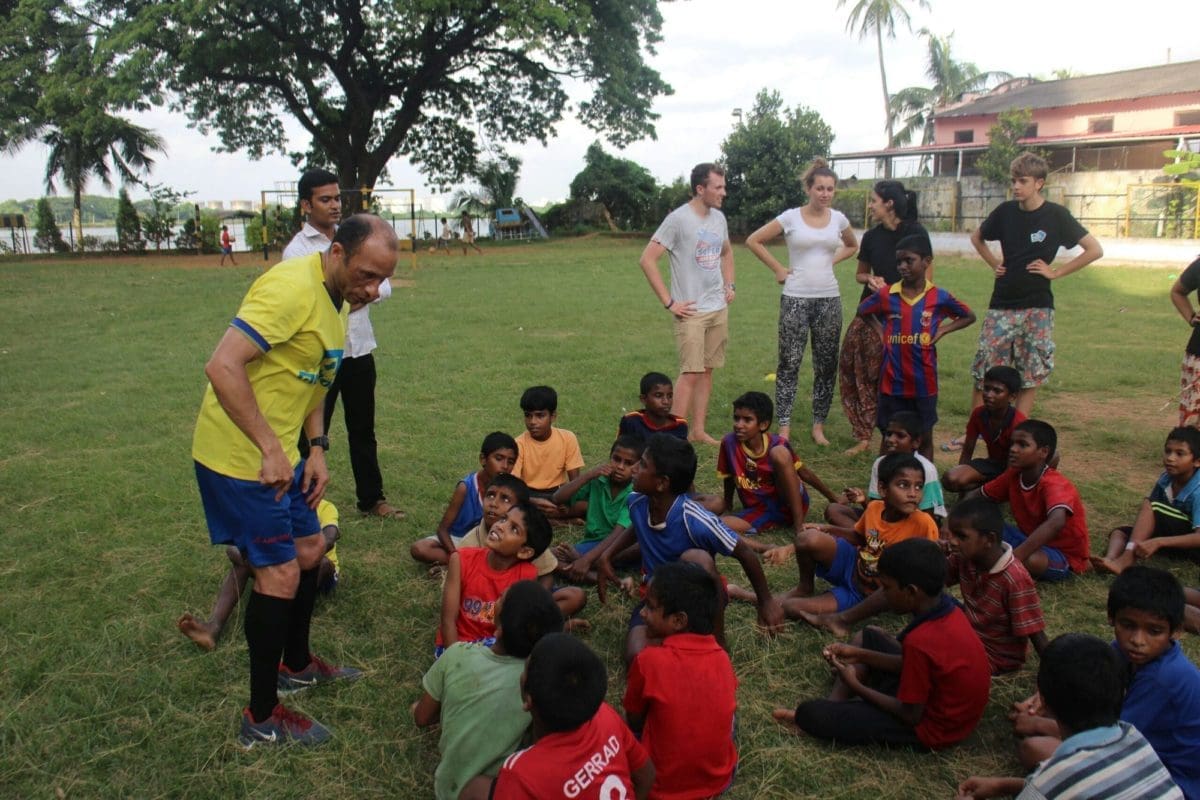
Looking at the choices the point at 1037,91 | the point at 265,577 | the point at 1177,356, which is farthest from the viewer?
the point at 1037,91

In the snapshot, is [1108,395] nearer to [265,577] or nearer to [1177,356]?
[1177,356]

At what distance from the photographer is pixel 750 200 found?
3105cm

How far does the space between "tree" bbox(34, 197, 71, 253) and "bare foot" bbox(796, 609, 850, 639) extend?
35.4 m

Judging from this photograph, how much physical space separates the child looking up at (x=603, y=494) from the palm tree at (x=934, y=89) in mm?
49405

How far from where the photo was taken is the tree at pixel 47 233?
32406mm

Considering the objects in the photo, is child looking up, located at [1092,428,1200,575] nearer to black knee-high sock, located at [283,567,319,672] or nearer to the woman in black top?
the woman in black top

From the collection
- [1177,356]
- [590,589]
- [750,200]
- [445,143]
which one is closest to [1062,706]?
[590,589]

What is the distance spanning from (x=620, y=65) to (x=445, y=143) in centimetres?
780

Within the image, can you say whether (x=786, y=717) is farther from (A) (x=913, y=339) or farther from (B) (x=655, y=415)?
(A) (x=913, y=339)

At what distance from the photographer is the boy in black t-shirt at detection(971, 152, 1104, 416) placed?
6180 millimetres

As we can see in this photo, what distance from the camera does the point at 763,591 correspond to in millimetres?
3994

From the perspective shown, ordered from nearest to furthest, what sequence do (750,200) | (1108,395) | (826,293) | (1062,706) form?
(1062,706)
(826,293)
(1108,395)
(750,200)

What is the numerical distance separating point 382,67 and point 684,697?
95.6ft

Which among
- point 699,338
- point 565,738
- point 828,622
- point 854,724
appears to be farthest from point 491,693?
point 699,338
